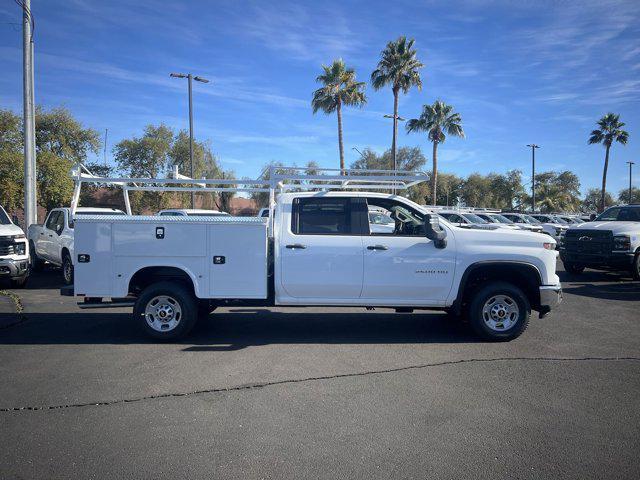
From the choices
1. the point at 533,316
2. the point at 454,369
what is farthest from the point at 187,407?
the point at 533,316

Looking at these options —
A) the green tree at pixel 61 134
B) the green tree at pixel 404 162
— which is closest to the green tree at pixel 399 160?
the green tree at pixel 404 162

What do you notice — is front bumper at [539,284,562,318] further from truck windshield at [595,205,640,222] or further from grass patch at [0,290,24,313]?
truck windshield at [595,205,640,222]

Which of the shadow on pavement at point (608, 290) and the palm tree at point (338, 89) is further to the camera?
the palm tree at point (338, 89)

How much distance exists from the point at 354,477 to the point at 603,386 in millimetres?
3150

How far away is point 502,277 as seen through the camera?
679 centimetres

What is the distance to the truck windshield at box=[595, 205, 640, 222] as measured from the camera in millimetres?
13563

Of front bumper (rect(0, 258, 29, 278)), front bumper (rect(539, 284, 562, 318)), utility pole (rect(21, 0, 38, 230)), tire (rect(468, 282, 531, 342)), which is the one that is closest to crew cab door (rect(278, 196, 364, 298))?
tire (rect(468, 282, 531, 342))

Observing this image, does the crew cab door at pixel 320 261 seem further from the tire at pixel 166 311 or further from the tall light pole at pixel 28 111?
the tall light pole at pixel 28 111

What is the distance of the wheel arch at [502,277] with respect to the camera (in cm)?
649

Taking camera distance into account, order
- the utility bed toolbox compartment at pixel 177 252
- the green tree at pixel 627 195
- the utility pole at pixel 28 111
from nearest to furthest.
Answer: the utility bed toolbox compartment at pixel 177 252, the utility pole at pixel 28 111, the green tree at pixel 627 195

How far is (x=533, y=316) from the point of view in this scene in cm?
823

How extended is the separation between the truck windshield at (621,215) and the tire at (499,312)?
362 inches

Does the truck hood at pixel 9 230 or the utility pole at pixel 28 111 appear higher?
the utility pole at pixel 28 111

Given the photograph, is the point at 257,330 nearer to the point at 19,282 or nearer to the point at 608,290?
the point at 19,282
